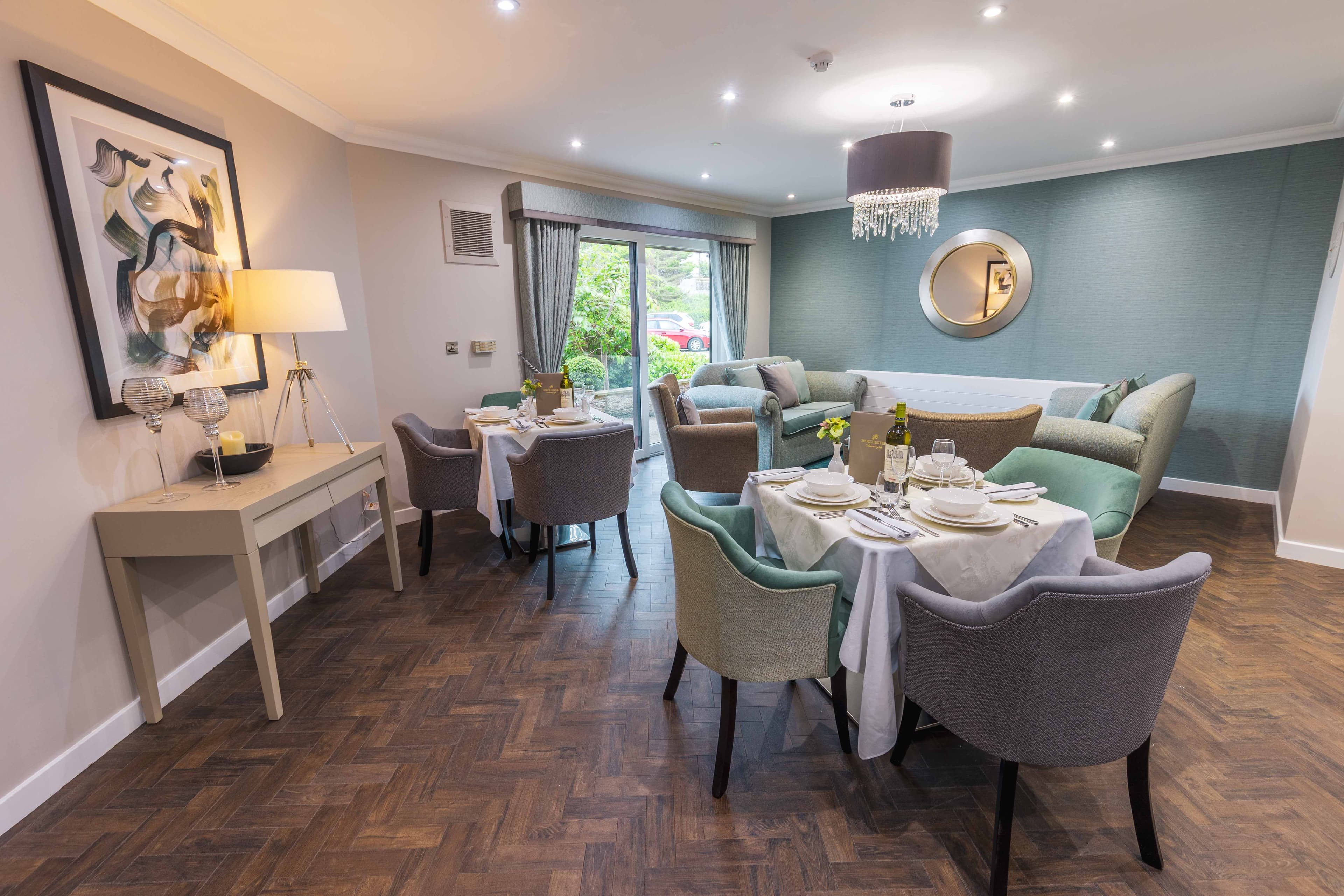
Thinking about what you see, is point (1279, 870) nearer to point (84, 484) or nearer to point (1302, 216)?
A: point (84, 484)

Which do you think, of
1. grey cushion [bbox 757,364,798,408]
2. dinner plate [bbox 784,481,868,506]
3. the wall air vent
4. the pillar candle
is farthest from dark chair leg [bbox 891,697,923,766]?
the wall air vent

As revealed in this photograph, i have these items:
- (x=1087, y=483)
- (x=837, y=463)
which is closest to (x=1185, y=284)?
(x=1087, y=483)

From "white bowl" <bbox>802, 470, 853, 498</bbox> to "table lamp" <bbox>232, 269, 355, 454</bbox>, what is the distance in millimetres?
2273

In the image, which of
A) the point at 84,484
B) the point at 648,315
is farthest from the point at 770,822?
the point at 648,315

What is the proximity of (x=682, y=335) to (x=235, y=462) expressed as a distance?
4.55 metres

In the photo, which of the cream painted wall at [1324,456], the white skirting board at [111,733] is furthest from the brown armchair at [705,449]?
the cream painted wall at [1324,456]

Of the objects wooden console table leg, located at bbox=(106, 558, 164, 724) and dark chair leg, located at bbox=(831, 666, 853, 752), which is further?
wooden console table leg, located at bbox=(106, 558, 164, 724)

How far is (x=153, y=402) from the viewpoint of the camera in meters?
2.06

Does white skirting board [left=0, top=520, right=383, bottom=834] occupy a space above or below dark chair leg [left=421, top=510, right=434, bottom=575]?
below

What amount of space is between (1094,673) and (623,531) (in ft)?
7.83

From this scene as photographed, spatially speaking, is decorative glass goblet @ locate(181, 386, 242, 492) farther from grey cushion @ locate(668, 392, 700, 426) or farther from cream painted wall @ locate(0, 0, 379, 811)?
grey cushion @ locate(668, 392, 700, 426)

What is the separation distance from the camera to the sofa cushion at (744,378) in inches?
223

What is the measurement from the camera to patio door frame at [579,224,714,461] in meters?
5.46

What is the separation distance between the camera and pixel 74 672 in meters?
1.95
